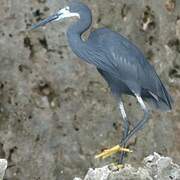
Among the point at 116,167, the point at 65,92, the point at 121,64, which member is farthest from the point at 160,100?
the point at 65,92

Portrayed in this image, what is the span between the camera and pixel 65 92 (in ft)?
22.5

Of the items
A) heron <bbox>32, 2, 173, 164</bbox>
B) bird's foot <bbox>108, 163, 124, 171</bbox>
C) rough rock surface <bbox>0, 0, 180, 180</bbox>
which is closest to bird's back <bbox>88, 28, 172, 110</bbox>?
heron <bbox>32, 2, 173, 164</bbox>

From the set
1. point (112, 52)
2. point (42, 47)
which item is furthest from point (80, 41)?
point (42, 47)

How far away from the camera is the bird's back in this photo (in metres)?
5.40

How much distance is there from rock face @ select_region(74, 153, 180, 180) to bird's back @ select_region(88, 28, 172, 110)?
1.53ft

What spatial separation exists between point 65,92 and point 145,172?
72.8 inches

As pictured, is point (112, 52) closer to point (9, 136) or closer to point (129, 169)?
point (129, 169)

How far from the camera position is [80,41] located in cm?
541

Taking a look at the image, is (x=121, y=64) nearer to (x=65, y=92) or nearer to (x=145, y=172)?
(x=145, y=172)

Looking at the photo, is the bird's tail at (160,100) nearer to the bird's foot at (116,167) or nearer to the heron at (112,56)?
the heron at (112,56)

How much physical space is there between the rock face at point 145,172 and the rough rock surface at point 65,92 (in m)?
1.65

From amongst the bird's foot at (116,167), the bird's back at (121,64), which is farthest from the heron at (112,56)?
the bird's foot at (116,167)

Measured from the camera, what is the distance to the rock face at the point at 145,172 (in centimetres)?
510

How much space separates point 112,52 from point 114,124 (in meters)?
1.55
